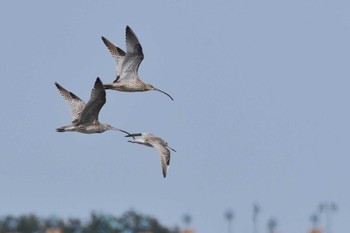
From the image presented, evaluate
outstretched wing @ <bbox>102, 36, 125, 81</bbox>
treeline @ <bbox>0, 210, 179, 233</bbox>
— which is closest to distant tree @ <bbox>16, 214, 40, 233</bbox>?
treeline @ <bbox>0, 210, 179, 233</bbox>

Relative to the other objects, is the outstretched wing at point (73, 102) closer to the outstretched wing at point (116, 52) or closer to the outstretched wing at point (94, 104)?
the outstretched wing at point (116, 52)

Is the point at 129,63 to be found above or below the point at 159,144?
above

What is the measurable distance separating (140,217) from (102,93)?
292 ft

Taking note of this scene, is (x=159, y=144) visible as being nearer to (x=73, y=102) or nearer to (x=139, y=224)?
(x=73, y=102)

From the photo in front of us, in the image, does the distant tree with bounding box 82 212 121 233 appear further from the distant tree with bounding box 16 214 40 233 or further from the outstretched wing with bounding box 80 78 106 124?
the outstretched wing with bounding box 80 78 106 124

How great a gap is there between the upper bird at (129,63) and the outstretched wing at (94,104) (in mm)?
943

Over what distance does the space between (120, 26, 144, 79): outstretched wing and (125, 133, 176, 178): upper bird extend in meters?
1.56

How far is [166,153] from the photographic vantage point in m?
42.0

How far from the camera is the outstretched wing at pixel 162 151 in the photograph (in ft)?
136

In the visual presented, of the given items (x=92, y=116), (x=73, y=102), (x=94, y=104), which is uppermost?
(x=73, y=102)

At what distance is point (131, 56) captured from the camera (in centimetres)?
4416

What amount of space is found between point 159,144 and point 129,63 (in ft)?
8.14

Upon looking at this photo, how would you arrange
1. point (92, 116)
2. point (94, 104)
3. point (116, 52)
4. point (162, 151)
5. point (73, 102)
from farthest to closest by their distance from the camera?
point (116, 52) → point (73, 102) → point (162, 151) → point (92, 116) → point (94, 104)

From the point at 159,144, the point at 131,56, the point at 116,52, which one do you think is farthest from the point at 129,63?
the point at 159,144
